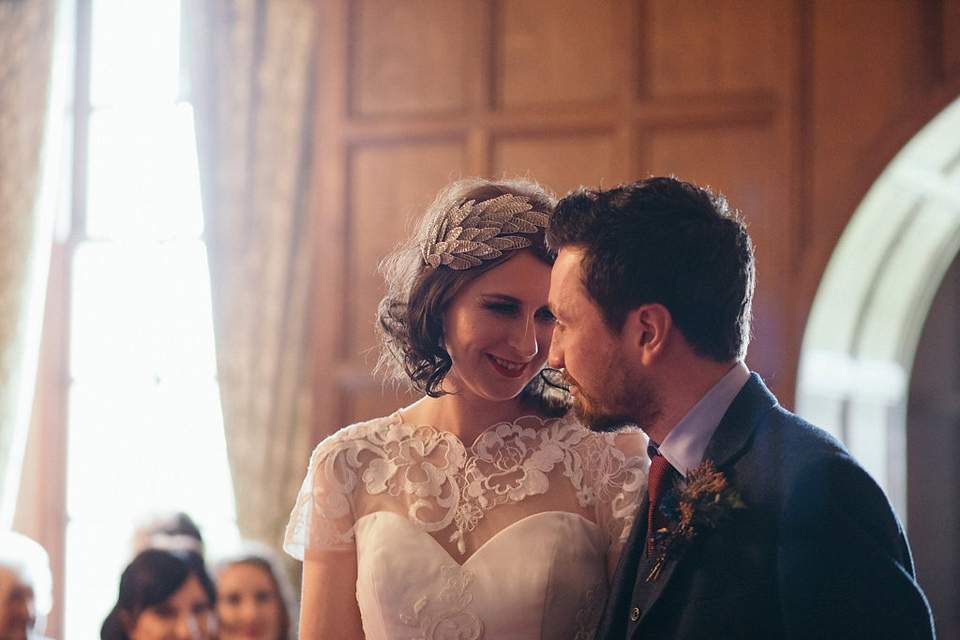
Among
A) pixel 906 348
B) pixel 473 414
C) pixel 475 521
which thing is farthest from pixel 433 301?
pixel 906 348

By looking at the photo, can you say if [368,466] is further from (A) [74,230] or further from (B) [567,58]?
(A) [74,230]

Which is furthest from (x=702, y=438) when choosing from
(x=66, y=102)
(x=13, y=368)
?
(x=66, y=102)

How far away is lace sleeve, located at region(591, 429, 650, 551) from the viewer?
242 cm

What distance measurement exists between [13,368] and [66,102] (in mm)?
1701

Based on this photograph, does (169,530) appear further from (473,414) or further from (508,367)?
(508,367)

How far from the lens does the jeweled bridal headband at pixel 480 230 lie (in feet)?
8.05

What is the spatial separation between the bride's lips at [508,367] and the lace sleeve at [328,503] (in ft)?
1.39

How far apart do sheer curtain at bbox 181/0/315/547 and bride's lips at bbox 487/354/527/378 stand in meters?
3.48

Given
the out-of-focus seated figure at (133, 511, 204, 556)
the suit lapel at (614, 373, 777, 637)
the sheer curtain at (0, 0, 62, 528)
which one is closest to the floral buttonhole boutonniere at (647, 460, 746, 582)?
the suit lapel at (614, 373, 777, 637)

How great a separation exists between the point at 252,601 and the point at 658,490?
2.31 meters

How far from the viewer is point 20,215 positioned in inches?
248

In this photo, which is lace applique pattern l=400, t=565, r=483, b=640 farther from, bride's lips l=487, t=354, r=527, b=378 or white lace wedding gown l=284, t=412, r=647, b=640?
bride's lips l=487, t=354, r=527, b=378

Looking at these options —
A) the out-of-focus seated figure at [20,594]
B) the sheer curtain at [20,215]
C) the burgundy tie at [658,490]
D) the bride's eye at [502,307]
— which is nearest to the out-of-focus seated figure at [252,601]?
the out-of-focus seated figure at [20,594]

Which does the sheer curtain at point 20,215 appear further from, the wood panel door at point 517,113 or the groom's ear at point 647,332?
the groom's ear at point 647,332
